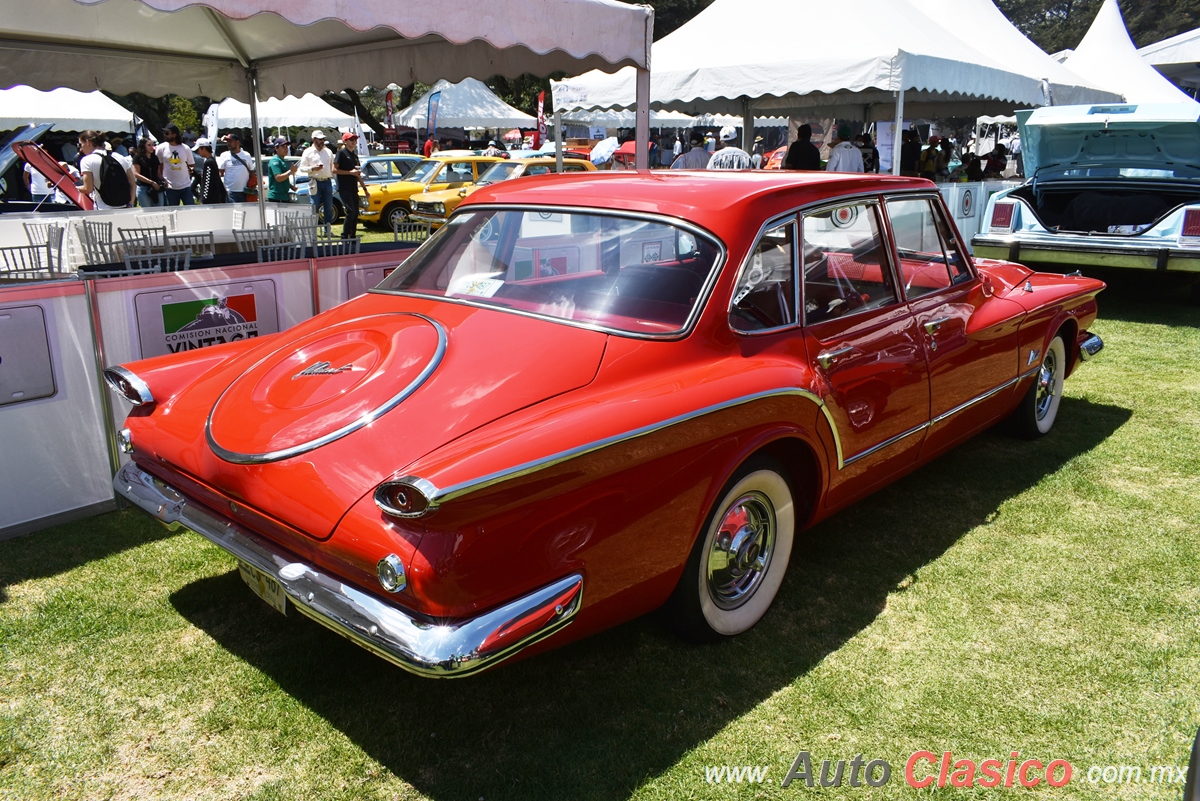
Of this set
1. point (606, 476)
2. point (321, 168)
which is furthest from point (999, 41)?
point (606, 476)

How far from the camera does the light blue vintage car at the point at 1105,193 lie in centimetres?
827

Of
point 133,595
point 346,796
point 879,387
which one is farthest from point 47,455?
point 879,387

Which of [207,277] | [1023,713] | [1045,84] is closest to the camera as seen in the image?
[1023,713]

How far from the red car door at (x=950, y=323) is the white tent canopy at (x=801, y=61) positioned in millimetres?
5917

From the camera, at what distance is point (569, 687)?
9.47 feet

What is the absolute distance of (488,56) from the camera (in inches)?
271

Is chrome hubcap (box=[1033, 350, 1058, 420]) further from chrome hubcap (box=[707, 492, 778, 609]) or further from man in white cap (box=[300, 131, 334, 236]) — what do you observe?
man in white cap (box=[300, 131, 334, 236])

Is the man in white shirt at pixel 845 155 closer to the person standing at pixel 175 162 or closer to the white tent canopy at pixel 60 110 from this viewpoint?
the person standing at pixel 175 162

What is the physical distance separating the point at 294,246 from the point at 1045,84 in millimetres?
11830

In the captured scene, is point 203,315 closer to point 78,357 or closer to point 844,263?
point 78,357

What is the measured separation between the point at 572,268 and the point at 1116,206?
8.26 metres

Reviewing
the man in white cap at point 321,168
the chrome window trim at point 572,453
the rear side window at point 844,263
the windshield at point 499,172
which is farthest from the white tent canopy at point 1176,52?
the chrome window trim at point 572,453

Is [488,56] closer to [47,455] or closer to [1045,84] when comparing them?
[47,455]

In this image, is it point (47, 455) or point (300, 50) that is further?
point (300, 50)
